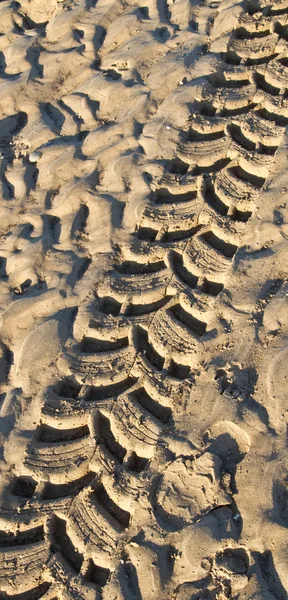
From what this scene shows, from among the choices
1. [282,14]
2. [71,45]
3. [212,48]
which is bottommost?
[71,45]

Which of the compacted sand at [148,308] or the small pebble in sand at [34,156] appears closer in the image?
the compacted sand at [148,308]

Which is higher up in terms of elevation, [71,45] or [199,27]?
[199,27]

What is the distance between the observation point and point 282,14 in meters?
4.19

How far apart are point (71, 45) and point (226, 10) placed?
132 centimetres

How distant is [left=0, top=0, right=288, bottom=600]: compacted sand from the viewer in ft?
8.29

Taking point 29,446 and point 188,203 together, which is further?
point 188,203

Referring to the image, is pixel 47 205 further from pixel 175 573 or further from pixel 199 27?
pixel 175 573

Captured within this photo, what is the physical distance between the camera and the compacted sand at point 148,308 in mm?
2527

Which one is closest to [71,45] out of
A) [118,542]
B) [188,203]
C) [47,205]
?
[47,205]

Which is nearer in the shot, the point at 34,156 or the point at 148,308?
the point at 148,308

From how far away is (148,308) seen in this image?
3.16m

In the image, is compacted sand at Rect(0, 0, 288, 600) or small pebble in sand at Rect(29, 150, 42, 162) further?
small pebble in sand at Rect(29, 150, 42, 162)

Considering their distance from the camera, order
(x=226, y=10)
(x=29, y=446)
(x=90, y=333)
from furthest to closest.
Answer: (x=226, y=10)
(x=90, y=333)
(x=29, y=446)

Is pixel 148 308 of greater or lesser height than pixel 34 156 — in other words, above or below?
below
